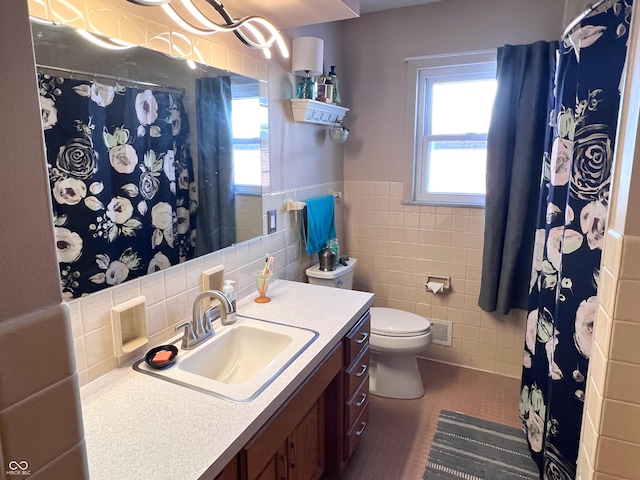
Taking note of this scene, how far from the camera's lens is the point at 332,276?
2.37m

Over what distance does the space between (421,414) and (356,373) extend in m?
0.76

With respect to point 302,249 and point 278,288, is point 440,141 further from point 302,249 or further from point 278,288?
point 278,288

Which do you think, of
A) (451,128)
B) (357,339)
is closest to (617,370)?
(357,339)

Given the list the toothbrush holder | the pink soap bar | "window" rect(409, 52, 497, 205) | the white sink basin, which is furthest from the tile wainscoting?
the pink soap bar

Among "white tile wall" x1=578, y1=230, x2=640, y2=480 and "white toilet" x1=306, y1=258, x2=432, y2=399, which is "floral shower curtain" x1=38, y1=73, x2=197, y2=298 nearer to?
"white toilet" x1=306, y1=258, x2=432, y2=399

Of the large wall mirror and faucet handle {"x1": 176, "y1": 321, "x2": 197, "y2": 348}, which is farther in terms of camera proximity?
faucet handle {"x1": 176, "y1": 321, "x2": 197, "y2": 348}

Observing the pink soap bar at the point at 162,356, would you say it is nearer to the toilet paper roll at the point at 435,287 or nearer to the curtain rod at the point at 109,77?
the curtain rod at the point at 109,77

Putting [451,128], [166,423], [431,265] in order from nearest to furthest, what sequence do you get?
[166,423], [451,128], [431,265]

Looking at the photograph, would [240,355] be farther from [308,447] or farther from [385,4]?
[385,4]

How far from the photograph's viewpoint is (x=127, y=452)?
0.93 meters

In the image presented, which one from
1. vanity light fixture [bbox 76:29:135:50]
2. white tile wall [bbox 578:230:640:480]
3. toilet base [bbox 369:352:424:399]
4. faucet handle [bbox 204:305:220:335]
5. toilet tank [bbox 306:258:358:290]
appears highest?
vanity light fixture [bbox 76:29:135:50]

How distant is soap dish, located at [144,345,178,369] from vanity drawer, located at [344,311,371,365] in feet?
2.19

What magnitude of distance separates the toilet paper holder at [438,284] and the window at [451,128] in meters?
0.51

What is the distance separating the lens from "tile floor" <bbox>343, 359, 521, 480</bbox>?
1.92 metres
